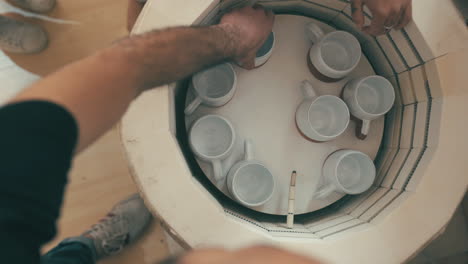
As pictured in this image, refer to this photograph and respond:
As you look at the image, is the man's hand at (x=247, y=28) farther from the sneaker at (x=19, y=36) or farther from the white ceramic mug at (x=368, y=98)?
the sneaker at (x=19, y=36)

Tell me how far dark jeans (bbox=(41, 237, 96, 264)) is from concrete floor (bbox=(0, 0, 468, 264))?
19 centimetres

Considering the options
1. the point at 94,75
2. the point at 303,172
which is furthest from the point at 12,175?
the point at 303,172

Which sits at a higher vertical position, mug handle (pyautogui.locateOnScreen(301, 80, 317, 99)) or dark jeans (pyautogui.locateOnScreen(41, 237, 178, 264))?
mug handle (pyautogui.locateOnScreen(301, 80, 317, 99))

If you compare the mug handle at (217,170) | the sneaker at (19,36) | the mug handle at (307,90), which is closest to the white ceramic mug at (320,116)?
the mug handle at (307,90)

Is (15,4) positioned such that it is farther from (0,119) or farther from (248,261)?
(248,261)

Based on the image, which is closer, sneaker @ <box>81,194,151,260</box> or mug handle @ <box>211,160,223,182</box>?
mug handle @ <box>211,160,223,182</box>

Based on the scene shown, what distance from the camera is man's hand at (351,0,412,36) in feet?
2.22

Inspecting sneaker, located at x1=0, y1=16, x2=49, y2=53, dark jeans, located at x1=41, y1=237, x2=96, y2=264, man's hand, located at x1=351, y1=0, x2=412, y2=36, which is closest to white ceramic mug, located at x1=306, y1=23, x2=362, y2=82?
man's hand, located at x1=351, y1=0, x2=412, y2=36

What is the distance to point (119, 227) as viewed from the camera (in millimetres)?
1104

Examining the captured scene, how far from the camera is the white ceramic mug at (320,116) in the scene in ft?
2.76

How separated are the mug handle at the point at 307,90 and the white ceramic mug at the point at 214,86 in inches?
7.2

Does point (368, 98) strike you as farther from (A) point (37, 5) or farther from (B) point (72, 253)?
(A) point (37, 5)

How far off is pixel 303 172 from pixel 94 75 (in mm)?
596

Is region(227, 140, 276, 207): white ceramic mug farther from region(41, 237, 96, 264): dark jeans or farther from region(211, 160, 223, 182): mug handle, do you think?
region(41, 237, 96, 264): dark jeans
